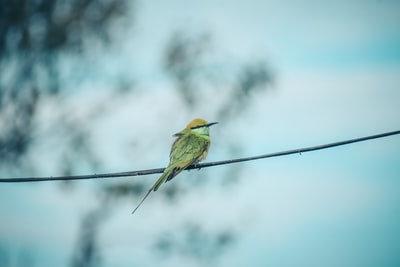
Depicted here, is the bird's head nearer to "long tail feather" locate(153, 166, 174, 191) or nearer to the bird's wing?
the bird's wing

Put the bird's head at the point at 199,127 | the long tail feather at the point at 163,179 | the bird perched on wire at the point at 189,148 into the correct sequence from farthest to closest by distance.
Answer: the bird's head at the point at 199,127
the bird perched on wire at the point at 189,148
the long tail feather at the point at 163,179

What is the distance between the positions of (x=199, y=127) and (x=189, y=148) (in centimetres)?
61

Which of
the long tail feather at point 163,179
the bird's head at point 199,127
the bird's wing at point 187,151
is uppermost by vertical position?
the bird's head at point 199,127

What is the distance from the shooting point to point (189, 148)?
579 centimetres

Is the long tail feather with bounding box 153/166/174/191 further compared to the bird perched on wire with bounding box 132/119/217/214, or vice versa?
the bird perched on wire with bounding box 132/119/217/214

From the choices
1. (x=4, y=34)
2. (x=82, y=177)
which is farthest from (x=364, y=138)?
(x=4, y=34)

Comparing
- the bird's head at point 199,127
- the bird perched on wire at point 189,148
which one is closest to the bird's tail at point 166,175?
the bird perched on wire at point 189,148

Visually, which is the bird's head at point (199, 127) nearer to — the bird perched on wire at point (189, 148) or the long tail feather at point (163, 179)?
the bird perched on wire at point (189, 148)

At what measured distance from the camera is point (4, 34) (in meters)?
11.4

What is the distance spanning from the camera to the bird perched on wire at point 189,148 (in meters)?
5.31

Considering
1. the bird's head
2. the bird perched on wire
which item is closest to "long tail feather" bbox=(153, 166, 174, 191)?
the bird perched on wire

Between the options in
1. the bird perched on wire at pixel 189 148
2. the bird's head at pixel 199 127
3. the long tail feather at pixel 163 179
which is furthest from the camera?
the bird's head at pixel 199 127

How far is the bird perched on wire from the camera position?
531cm

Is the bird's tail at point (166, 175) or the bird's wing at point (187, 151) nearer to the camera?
the bird's tail at point (166, 175)
